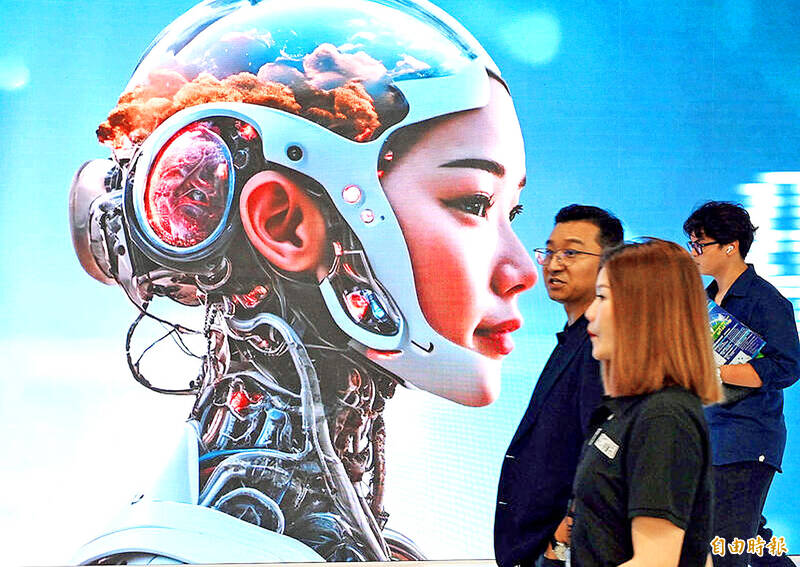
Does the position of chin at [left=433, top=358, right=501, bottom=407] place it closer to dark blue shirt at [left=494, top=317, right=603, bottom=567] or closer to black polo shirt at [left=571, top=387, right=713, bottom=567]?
dark blue shirt at [left=494, top=317, right=603, bottom=567]

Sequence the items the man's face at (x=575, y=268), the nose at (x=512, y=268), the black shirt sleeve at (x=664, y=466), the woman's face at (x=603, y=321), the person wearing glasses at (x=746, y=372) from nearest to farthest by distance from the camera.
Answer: the black shirt sleeve at (x=664, y=466) → the woman's face at (x=603, y=321) → the man's face at (x=575, y=268) → the person wearing glasses at (x=746, y=372) → the nose at (x=512, y=268)

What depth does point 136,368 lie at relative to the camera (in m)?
3.55

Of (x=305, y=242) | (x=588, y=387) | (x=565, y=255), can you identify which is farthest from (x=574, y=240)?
(x=305, y=242)

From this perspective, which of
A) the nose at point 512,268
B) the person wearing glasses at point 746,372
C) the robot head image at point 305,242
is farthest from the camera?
the nose at point 512,268

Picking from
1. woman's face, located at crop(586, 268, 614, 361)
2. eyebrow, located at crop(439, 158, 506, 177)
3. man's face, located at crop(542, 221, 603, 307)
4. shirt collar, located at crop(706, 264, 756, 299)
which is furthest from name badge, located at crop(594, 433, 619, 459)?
eyebrow, located at crop(439, 158, 506, 177)

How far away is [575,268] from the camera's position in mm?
2090

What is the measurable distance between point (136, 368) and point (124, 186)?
71 cm

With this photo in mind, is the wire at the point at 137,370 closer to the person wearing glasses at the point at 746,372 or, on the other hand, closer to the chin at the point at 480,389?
the chin at the point at 480,389

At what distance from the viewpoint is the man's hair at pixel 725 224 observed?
265 cm

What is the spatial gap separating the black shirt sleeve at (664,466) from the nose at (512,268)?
2291 millimetres

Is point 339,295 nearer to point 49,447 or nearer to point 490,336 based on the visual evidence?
point 490,336

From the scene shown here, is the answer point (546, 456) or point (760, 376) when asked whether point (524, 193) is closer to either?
point (760, 376)

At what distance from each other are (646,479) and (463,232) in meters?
2.36

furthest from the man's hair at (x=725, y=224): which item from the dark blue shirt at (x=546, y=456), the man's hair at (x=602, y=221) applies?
the dark blue shirt at (x=546, y=456)
